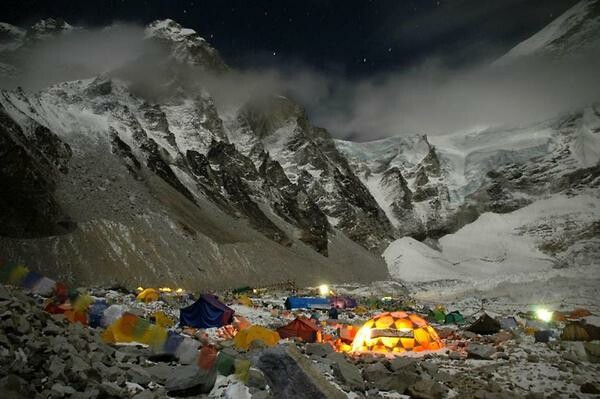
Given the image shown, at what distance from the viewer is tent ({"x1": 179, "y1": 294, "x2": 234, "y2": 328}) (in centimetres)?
2201

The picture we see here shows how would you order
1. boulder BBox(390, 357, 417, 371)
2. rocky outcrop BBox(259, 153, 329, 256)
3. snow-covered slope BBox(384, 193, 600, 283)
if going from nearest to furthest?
boulder BBox(390, 357, 417, 371)
snow-covered slope BBox(384, 193, 600, 283)
rocky outcrop BBox(259, 153, 329, 256)

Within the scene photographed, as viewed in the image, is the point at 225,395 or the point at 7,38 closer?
the point at 225,395

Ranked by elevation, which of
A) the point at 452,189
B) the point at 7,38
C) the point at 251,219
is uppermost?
the point at 7,38

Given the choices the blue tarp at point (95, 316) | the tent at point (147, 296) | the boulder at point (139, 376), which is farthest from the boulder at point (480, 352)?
the tent at point (147, 296)

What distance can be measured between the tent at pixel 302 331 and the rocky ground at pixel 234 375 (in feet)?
19.4

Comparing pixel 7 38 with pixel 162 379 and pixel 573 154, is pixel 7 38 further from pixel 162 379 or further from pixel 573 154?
pixel 573 154

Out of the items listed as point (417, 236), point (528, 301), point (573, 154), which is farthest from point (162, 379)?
point (573, 154)

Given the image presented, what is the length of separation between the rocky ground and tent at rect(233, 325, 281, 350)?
1549 millimetres

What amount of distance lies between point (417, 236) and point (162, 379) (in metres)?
153

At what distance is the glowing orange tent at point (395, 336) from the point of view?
663 inches

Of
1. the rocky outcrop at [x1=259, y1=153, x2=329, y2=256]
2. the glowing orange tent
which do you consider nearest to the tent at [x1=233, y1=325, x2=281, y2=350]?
the glowing orange tent

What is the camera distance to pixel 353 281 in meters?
94.0

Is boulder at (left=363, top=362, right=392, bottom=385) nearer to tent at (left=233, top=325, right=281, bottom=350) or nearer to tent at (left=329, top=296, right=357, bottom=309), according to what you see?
tent at (left=233, top=325, right=281, bottom=350)

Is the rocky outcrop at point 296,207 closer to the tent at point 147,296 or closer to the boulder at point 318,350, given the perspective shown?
the tent at point 147,296
